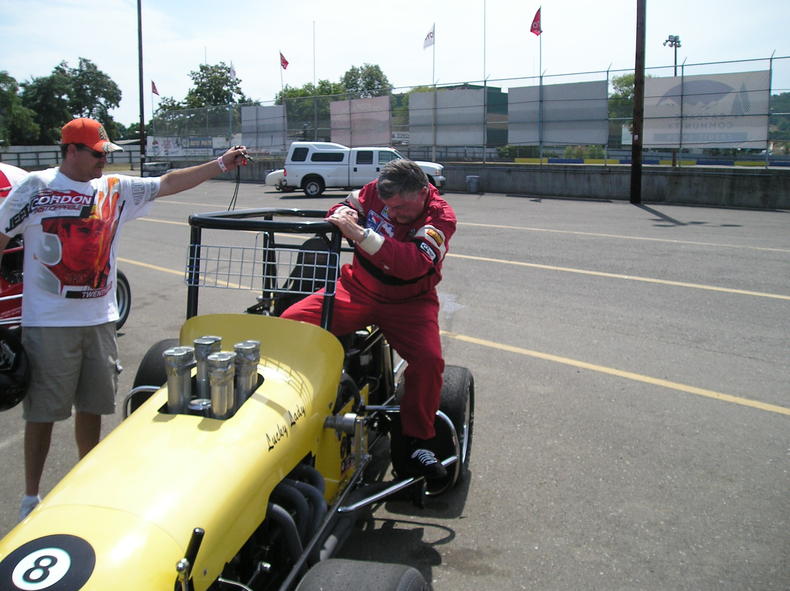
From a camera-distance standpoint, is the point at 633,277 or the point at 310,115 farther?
the point at 310,115

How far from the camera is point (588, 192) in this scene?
73.2 feet

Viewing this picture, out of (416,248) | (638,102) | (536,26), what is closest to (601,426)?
(416,248)

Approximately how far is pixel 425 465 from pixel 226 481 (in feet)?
4.70

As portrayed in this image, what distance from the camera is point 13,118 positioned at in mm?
61250

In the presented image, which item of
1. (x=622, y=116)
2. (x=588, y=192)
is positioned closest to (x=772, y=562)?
(x=588, y=192)

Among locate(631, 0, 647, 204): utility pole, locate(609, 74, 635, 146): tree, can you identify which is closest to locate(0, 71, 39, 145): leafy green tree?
locate(609, 74, 635, 146): tree

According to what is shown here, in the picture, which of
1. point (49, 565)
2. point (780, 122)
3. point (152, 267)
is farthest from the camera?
point (780, 122)

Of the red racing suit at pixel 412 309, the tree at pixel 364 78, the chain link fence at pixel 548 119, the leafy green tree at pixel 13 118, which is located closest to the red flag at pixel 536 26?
the chain link fence at pixel 548 119

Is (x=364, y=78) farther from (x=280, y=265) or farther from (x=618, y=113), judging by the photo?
(x=280, y=265)

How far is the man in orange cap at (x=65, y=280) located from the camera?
3.11 m

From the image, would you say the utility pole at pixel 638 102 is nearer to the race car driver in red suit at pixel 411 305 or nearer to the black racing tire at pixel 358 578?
the race car driver in red suit at pixel 411 305

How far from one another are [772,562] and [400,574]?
1946mm

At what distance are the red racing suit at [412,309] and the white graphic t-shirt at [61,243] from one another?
3.11 feet

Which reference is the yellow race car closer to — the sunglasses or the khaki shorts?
the khaki shorts
